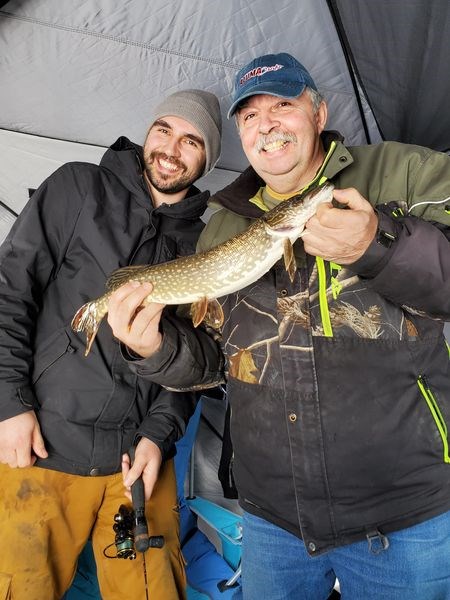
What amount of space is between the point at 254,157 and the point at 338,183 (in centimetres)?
40

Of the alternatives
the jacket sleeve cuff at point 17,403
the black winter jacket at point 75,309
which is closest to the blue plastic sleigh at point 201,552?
the black winter jacket at point 75,309

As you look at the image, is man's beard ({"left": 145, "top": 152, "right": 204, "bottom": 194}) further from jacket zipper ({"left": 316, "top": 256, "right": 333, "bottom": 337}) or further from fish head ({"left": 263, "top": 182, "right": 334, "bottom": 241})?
jacket zipper ({"left": 316, "top": 256, "right": 333, "bottom": 337})

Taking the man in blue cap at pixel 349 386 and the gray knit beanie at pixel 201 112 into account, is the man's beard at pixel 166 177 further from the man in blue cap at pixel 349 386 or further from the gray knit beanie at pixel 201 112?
the man in blue cap at pixel 349 386

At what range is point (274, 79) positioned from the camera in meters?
1.92

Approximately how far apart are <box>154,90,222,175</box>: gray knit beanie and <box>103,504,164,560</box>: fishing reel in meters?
1.98

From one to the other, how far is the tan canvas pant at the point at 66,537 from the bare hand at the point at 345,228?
1.60 metres

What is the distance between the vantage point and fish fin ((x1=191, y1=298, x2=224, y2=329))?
1899mm

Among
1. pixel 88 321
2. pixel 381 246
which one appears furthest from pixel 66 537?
pixel 381 246

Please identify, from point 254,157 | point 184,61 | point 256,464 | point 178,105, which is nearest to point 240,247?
point 254,157

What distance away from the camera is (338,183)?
5.77ft

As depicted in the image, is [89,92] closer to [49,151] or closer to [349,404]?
[49,151]

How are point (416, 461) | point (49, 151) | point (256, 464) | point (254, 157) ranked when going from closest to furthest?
point (416, 461), point (256, 464), point (254, 157), point (49, 151)

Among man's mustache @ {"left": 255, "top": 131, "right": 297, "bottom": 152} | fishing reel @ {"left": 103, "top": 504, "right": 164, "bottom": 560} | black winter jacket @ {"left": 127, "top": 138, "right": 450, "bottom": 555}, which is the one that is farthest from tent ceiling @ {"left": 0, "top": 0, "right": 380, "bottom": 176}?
fishing reel @ {"left": 103, "top": 504, "right": 164, "bottom": 560}

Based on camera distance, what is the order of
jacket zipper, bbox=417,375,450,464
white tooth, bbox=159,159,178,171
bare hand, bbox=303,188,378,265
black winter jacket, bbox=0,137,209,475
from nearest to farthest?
bare hand, bbox=303,188,378,265 → jacket zipper, bbox=417,375,450,464 → black winter jacket, bbox=0,137,209,475 → white tooth, bbox=159,159,178,171
